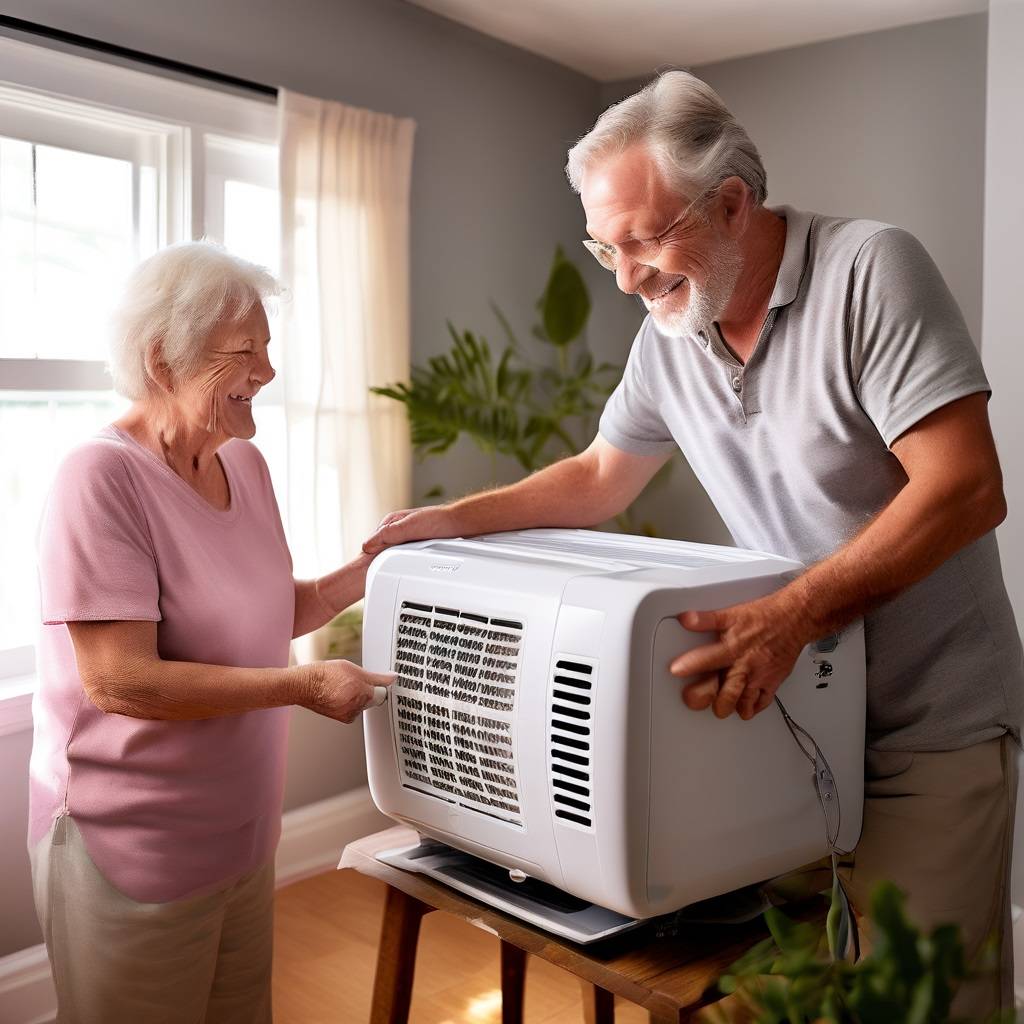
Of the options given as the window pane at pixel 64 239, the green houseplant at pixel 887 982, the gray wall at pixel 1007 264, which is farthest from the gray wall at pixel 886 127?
the green houseplant at pixel 887 982

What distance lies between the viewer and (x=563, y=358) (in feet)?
11.8

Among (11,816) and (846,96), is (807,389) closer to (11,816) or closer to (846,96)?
(11,816)

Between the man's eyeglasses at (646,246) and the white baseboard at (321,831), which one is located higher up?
the man's eyeglasses at (646,246)

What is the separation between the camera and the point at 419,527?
1.43 meters

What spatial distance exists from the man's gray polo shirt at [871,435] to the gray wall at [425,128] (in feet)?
5.79

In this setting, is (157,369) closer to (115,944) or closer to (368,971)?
(115,944)

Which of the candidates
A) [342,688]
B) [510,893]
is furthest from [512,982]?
[342,688]

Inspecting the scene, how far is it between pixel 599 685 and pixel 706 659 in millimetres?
103

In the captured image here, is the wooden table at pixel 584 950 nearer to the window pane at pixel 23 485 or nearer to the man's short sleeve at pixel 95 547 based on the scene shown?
the man's short sleeve at pixel 95 547

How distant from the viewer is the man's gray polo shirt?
3.79 ft

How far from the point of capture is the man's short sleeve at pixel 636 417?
1.47 meters

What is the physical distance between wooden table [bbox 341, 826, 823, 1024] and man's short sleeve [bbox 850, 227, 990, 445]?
0.56 metres

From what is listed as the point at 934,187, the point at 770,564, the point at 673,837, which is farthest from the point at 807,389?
the point at 934,187

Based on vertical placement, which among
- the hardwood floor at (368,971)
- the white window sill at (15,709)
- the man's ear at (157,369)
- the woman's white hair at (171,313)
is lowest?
the hardwood floor at (368,971)
